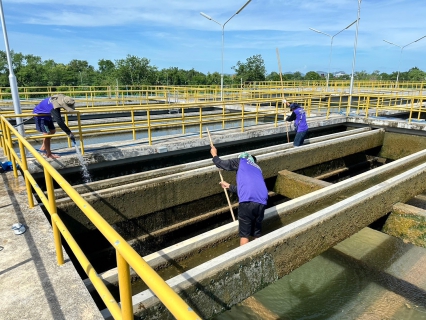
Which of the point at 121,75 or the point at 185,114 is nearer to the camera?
the point at 185,114

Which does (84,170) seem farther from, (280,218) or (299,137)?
(299,137)

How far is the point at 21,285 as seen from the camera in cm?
254

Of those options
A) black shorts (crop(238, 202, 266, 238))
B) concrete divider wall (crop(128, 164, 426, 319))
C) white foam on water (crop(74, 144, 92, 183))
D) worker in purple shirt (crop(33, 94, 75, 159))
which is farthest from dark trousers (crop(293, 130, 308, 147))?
worker in purple shirt (crop(33, 94, 75, 159))

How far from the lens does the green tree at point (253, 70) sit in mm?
47750

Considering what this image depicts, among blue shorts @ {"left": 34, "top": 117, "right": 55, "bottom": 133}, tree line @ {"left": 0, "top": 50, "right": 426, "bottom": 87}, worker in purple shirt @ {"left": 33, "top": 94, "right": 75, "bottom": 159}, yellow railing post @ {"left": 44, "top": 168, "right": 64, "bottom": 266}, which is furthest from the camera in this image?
tree line @ {"left": 0, "top": 50, "right": 426, "bottom": 87}

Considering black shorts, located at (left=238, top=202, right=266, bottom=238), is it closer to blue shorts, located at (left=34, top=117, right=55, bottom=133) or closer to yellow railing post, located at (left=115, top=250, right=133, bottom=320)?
yellow railing post, located at (left=115, top=250, right=133, bottom=320)

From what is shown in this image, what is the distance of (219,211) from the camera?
7.13 meters

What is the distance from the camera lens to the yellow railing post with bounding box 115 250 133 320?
63.3 inches

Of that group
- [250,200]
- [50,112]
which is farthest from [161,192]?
[50,112]

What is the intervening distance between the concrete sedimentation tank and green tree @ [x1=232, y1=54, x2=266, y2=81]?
39.2 m

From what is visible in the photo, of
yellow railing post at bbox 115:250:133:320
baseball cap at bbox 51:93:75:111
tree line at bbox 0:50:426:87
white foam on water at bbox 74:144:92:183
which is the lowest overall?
white foam on water at bbox 74:144:92:183

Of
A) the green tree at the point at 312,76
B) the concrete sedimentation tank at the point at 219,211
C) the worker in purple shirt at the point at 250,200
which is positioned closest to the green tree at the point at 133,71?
the green tree at the point at 312,76

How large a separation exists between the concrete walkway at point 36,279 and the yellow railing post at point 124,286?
677 millimetres

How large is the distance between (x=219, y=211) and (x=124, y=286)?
5525 millimetres
